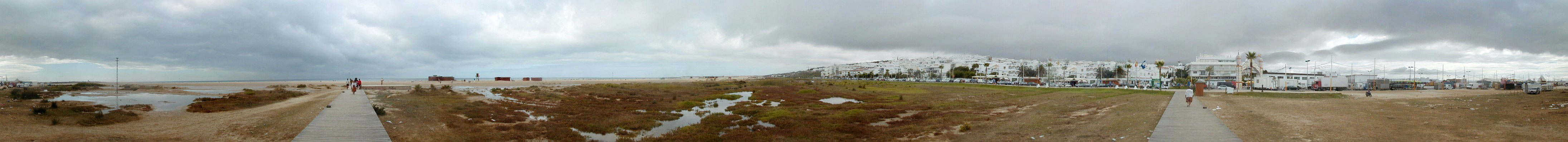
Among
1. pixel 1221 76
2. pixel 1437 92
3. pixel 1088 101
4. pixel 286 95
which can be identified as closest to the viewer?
pixel 1088 101

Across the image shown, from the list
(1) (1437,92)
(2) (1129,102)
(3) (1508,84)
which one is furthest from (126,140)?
(3) (1508,84)

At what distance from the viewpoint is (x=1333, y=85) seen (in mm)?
58250

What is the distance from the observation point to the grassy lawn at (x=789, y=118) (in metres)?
16.1

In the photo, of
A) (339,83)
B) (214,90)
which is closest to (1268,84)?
(214,90)

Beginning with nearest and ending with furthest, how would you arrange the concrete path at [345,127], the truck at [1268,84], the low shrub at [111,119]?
the concrete path at [345,127] → the low shrub at [111,119] → the truck at [1268,84]

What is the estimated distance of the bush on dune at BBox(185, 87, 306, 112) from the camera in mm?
21500

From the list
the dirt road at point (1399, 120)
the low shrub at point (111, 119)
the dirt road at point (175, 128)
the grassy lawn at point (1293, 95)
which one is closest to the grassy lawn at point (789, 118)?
the dirt road at point (175, 128)

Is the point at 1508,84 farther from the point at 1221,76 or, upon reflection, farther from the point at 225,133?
the point at 225,133

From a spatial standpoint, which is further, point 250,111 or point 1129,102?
point 1129,102

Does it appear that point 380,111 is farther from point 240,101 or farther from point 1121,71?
point 1121,71

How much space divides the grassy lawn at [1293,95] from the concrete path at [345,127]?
32.2 m

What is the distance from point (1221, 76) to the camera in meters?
104

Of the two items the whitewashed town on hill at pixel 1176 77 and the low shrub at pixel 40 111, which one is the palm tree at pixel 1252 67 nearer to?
the whitewashed town on hill at pixel 1176 77

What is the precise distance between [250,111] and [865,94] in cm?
3572
